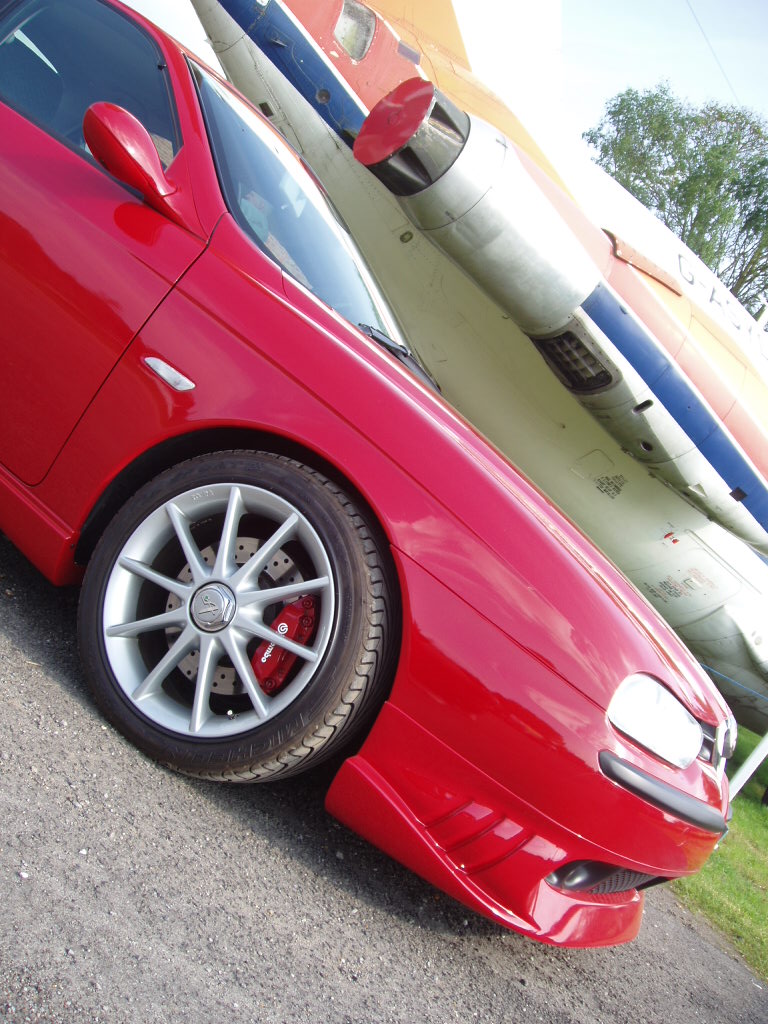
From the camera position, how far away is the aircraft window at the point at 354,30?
625cm

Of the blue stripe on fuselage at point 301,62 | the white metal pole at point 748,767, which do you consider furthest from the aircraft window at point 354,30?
the white metal pole at point 748,767

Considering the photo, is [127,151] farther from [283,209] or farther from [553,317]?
[553,317]

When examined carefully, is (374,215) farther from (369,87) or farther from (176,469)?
(176,469)

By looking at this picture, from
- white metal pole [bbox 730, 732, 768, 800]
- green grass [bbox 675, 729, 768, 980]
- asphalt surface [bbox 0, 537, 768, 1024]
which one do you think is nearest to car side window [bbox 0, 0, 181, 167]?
asphalt surface [bbox 0, 537, 768, 1024]

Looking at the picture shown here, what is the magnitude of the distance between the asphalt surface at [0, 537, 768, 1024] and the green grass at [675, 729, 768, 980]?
678 mm

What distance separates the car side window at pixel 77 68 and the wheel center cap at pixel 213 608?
1283 millimetres

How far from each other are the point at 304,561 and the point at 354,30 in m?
5.54

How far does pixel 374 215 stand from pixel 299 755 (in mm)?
5067

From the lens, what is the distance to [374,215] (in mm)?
6223

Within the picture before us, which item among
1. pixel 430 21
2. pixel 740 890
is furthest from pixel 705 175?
pixel 740 890

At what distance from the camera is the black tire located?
1915 mm

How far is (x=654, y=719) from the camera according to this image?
6.35 feet

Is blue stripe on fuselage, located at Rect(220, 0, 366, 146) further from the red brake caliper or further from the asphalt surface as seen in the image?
the red brake caliper

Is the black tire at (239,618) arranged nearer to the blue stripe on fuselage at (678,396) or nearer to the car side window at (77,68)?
the car side window at (77,68)
